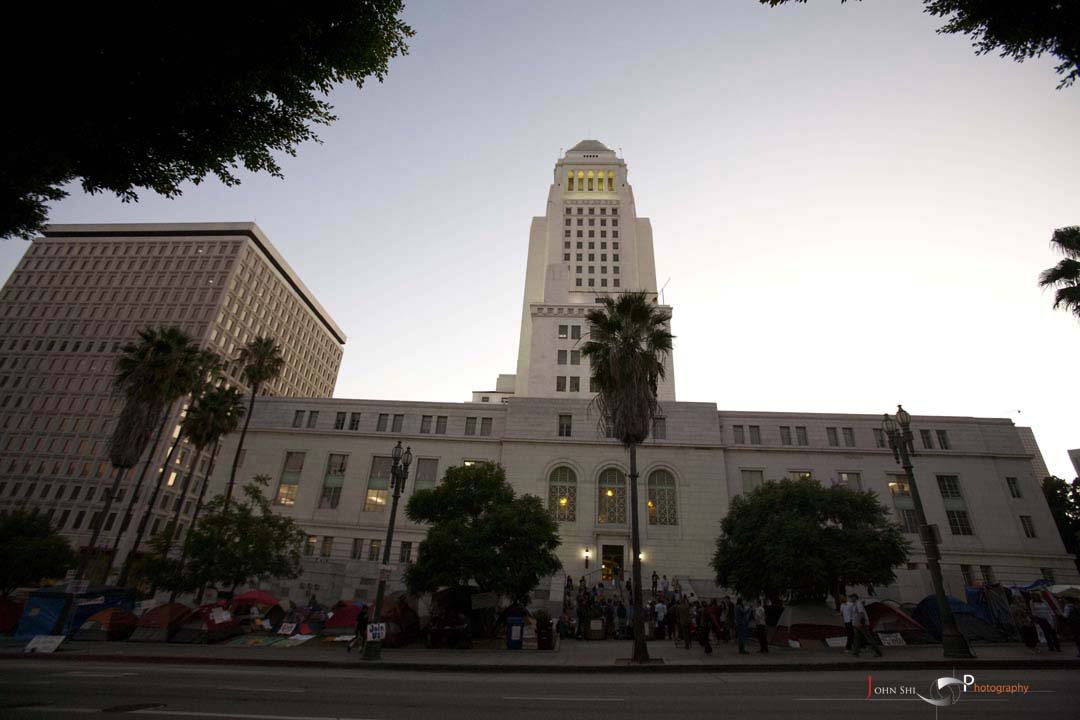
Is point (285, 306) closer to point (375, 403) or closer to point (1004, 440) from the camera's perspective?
point (375, 403)

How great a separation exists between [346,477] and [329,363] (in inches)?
3472

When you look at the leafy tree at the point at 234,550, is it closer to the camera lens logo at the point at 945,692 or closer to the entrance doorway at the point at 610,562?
the entrance doorway at the point at 610,562

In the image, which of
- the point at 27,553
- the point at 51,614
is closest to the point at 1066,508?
the point at 51,614

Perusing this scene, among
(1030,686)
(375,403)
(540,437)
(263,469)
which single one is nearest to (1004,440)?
(540,437)

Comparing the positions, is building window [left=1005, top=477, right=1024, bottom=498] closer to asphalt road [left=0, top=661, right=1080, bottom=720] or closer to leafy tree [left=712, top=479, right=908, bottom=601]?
leafy tree [left=712, top=479, right=908, bottom=601]

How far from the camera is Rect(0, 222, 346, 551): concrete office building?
7388 cm

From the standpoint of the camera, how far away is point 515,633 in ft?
68.3

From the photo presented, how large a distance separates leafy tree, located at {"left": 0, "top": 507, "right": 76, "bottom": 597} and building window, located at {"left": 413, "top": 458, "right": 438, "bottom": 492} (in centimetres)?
2422

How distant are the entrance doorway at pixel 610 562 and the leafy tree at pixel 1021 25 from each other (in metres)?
34.3

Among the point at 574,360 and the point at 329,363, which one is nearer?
the point at 574,360

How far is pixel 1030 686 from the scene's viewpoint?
11.6m


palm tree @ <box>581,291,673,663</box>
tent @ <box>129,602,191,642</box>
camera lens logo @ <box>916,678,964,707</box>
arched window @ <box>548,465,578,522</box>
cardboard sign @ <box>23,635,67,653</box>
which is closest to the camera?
camera lens logo @ <box>916,678,964,707</box>

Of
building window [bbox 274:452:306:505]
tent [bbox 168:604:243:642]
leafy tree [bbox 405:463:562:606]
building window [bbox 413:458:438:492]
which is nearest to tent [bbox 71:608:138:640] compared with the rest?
tent [bbox 168:604:243:642]

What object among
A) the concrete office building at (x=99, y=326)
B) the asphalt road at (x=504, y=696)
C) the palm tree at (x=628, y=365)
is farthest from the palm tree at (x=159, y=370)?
the concrete office building at (x=99, y=326)
